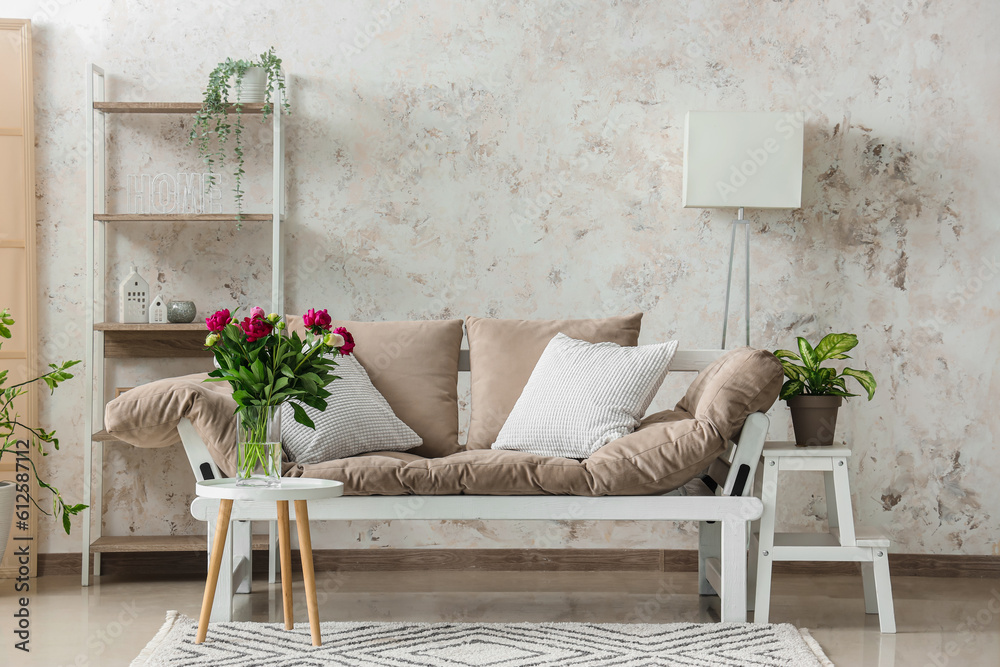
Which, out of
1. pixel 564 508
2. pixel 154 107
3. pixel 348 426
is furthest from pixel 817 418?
pixel 154 107

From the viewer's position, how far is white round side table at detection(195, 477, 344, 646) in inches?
81.0

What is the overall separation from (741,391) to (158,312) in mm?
2053

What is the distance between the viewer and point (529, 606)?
2.72 meters

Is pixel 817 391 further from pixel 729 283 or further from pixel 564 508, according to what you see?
pixel 564 508

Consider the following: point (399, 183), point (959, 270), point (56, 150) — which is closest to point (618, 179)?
point (399, 183)

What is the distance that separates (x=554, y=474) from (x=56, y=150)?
225 cm

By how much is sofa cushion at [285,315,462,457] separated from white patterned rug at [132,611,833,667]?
2.14 ft

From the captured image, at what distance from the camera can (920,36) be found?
3.25 m

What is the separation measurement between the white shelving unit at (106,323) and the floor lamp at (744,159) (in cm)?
149

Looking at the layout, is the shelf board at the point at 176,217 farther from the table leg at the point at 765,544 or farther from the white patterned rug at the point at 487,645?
the table leg at the point at 765,544

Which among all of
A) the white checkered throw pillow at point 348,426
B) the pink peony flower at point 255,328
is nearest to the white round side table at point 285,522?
the white checkered throw pillow at point 348,426

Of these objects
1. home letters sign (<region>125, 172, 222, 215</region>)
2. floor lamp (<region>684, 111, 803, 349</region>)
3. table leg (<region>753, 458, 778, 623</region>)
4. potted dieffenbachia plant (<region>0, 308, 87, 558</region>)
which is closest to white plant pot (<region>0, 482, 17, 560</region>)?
potted dieffenbachia plant (<region>0, 308, 87, 558</region>)

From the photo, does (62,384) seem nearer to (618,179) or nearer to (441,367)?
(441,367)

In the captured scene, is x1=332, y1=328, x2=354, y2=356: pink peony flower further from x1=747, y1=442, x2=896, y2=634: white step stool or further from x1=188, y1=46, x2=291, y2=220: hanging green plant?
x1=747, y1=442, x2=896, y2=634: white step stool
